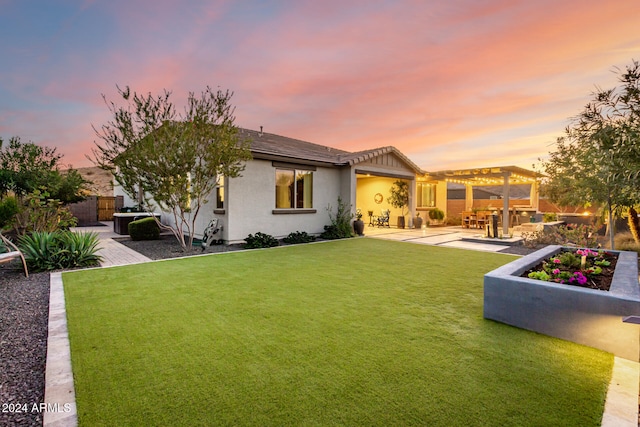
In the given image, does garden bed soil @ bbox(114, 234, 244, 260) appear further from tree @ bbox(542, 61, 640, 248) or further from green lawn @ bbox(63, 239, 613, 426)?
tree @ bbox(542, 61, 640, 248)

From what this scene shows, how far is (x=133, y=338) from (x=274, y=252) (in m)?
5.48

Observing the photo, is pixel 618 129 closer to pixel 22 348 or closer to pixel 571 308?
pixel 571 308

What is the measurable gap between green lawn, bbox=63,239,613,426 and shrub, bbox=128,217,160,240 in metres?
6.12

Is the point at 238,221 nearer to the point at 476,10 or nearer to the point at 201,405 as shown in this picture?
the point at 201,405

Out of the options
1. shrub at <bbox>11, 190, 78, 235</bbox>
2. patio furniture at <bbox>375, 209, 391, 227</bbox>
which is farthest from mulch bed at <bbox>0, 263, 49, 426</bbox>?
patio furniture at <bbox>375, 209, 391, 227</bbox>

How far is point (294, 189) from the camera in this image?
11391mm

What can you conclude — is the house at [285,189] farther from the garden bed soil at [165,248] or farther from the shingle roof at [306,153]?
the garden bed soil at [165,248]

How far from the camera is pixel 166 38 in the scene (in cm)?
895

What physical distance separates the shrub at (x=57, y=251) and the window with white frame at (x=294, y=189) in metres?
5.74

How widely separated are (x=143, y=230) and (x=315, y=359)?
10540mm

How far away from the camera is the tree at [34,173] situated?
1261cm

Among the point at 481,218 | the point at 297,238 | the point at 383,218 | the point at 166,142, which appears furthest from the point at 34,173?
the point at 481,218

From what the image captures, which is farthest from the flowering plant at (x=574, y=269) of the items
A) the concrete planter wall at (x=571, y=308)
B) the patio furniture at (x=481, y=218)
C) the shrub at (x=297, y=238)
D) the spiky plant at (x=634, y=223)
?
the patio furniture at (x=481, y=218)

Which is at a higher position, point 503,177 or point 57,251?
point 503,177
